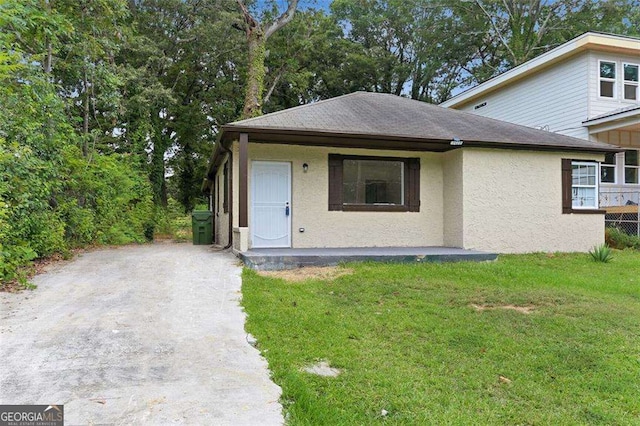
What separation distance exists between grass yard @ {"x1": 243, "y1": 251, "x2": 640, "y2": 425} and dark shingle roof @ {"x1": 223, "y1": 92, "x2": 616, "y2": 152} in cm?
332

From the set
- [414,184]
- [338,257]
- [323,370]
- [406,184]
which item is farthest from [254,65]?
[323,370]

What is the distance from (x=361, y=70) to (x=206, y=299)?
71.7 ft

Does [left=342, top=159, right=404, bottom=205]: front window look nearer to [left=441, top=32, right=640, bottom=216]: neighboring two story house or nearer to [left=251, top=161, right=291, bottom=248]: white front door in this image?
[left=251, top=161, right=291, bottom=248]: white front door

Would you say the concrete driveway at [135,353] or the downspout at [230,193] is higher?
the downspout at [230,193]

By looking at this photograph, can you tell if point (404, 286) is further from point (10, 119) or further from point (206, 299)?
point (10, 119)

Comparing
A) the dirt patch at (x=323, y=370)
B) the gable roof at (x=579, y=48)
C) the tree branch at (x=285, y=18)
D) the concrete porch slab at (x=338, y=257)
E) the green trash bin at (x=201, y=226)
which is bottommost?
the dirt patch at (x=323, y=370)

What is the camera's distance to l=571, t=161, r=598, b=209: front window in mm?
10320

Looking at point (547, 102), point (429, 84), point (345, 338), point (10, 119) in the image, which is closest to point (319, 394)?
point (345, 338)

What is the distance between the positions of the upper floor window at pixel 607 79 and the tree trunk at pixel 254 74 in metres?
12.0

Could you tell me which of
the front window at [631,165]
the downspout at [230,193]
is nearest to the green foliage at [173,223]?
the downspout at [230,193]

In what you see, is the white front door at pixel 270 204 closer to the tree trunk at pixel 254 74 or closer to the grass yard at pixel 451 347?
the grass yard at pixel 451 347

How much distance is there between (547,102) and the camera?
48.0 feet

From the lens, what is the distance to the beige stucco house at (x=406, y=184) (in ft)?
29.6

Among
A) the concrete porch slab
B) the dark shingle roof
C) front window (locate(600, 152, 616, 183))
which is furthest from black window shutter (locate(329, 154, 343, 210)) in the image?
front window (locate(600, 152, 616, 183))
